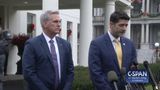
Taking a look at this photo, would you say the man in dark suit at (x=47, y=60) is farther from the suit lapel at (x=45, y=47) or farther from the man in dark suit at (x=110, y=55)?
the man in dark suit at (x=110, y=55)

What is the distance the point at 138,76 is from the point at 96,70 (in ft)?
1.70

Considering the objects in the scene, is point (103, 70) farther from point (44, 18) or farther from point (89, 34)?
point (89, 34)

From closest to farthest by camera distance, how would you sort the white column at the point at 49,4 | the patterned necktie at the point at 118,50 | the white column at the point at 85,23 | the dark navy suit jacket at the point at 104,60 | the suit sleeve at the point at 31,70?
1. the suit sleeve at the point at 31,70
2. the dark navy suit jacket at the point at 104,60
3. the patterned necktie at the point at 118,50
4. the white column at the point at 49,4
5. the white column at the point at 85,23

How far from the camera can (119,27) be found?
600 cm

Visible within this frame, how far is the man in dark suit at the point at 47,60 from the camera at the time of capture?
228 inches

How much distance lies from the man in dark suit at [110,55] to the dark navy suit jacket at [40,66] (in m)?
0.38

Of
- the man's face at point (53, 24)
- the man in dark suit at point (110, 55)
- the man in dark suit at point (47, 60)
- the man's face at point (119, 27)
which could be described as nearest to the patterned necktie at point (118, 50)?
the man in dark suit at point (110, 55)

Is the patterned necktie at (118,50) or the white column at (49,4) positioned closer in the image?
the patterned necktie at (118,50)

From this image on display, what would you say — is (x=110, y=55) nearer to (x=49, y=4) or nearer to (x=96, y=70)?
(x=96, y=70)

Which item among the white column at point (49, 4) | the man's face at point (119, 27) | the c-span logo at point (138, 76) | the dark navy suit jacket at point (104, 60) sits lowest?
the c-span logo at point (138, 76)

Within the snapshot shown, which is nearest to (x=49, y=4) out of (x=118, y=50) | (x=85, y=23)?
(x=85, y=23)

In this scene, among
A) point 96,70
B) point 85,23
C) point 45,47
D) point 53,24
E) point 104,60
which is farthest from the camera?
point 85,23

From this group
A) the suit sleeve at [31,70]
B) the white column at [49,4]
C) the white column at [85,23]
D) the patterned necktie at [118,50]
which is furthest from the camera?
the white column at [85,23]

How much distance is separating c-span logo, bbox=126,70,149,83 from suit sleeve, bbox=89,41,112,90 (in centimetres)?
28
